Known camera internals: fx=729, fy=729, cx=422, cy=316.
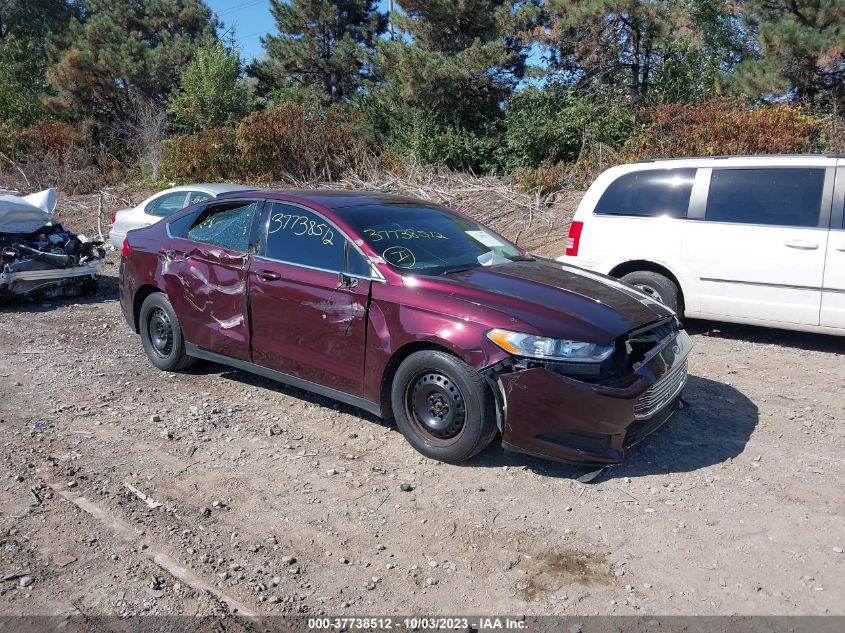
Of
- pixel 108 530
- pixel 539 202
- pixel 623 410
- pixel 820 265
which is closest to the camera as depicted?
→ pixel 108 530

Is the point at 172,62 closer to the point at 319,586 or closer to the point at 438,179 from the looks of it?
the point at 438,179

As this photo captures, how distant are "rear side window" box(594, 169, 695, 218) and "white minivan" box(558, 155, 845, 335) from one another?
0.01m

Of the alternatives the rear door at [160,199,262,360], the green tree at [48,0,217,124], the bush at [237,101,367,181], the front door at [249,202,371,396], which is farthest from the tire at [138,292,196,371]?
the green tree at [48,0,217,124]

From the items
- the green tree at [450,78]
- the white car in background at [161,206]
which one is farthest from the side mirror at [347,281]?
the green tree at [450,78]

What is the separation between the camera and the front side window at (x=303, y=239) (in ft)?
16.9

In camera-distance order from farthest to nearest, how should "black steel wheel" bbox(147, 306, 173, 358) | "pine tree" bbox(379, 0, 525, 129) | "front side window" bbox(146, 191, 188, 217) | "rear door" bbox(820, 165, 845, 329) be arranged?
1. "pine tree" bbox(379, 0, 525, 129)
2. "front side window" bbox(146, 191, 188, 217)
3. "rear door" bbox(820, 165, 845, 329)
4. "black steel wheel" bbox(147, 306, 173, 358)

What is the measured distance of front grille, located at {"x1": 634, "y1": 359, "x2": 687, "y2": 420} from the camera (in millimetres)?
4363

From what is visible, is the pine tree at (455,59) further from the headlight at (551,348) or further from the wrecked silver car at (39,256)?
the headlight at (551,348)

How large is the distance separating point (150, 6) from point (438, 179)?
70.8ft

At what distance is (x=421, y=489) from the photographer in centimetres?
436

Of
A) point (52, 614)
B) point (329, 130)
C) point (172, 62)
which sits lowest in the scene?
point (52, 614)

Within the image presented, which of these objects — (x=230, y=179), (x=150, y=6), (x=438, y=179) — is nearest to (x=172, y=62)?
(x=150, y=6)

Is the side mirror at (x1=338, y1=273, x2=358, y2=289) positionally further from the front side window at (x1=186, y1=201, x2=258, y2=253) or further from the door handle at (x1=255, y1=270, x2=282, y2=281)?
the front side window at (x1=186, y1=201, x2=258, y2=253)

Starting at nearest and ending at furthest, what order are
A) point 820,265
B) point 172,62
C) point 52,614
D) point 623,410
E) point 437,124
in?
point 52,614
point 623,410
point 820,265
point 437,124
point 172,62
